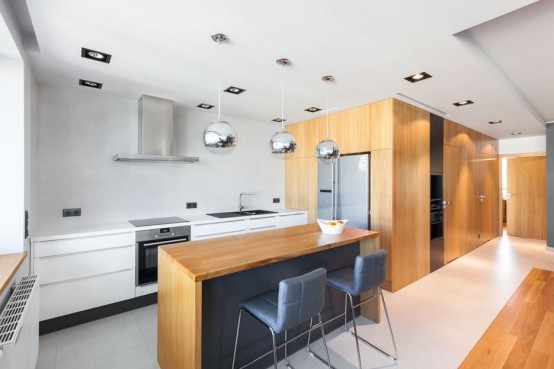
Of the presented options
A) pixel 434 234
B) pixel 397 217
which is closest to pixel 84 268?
pixel 397 217

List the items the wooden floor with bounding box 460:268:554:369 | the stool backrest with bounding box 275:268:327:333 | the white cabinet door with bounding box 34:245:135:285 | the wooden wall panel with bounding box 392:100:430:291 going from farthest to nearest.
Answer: the wooden wall panel with bounding box 392:100:430:291 < the white cabinet door with bounding box 34:245:135:285 < the wooden floor with bounding box 460:268:554:369 < the stool backrest with bounding box 275:268:327:333

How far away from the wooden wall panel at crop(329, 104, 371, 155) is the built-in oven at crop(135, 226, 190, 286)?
9.04 feet

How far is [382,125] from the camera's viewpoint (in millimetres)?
3682

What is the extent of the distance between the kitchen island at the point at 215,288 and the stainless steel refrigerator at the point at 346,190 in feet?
5.21

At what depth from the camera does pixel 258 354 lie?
2129 millimetres

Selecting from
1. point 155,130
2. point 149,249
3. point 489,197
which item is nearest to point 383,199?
point 149,249

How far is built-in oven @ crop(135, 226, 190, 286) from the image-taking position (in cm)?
314

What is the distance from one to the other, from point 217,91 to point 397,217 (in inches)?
113

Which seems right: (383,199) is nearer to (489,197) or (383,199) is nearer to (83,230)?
(83,230)

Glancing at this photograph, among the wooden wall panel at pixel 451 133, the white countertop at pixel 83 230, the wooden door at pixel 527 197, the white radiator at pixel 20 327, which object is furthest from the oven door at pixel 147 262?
the wooden door at pixel 527 197

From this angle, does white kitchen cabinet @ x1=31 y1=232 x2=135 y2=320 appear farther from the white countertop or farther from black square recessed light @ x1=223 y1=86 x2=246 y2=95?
black square recessed light @ x1=223 y1=86 x2=246 y2=95

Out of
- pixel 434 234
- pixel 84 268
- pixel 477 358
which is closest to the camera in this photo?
pixel 477 358

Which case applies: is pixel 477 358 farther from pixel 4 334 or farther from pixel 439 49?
pixel 4 334

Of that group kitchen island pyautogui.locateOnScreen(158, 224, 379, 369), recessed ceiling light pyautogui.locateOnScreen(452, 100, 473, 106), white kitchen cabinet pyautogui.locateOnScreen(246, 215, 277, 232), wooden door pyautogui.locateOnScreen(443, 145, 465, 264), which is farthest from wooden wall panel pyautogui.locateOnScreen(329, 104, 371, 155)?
kitchen island pyautogui.locateOnScreen(158, 224, 379, 369)
